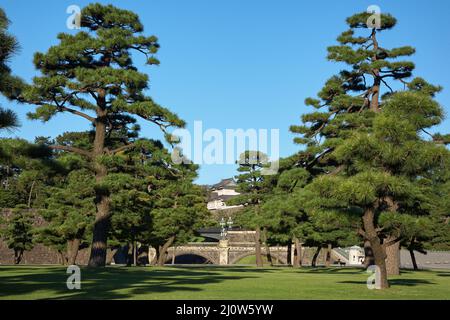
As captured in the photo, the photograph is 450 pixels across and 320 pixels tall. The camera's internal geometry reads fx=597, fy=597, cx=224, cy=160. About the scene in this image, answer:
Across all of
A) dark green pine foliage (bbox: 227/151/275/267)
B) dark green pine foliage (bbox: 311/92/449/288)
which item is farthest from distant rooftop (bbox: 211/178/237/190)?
dark green pine foliage (bbox: 311/92/449/288)

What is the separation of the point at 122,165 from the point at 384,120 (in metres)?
11.0

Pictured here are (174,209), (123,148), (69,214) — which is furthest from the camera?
(174,209)

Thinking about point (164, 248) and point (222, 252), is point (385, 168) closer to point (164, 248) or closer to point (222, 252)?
point (164, 248)

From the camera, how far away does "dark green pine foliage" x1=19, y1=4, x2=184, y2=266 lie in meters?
22.4

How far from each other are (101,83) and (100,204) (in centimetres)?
484

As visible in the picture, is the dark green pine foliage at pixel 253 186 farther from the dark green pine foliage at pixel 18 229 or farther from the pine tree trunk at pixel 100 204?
the pine tree trunk at pixel 100 204

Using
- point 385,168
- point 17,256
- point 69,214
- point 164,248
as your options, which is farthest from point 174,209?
point 385,168

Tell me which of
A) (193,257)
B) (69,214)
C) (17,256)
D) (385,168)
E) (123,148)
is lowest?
(17,256)

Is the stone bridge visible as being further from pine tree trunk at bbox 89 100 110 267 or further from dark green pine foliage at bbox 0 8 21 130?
dark green pine foliage at bbox 0 8 21 130

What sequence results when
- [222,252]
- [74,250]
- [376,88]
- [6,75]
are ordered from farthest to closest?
[222,252] < [74,250] < [376,88] < [6,75]

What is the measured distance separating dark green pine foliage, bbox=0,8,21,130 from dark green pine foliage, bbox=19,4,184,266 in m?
9.57

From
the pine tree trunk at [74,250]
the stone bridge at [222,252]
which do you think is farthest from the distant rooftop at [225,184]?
the pine tree trunk at [74,250]

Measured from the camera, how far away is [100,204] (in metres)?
23.8
